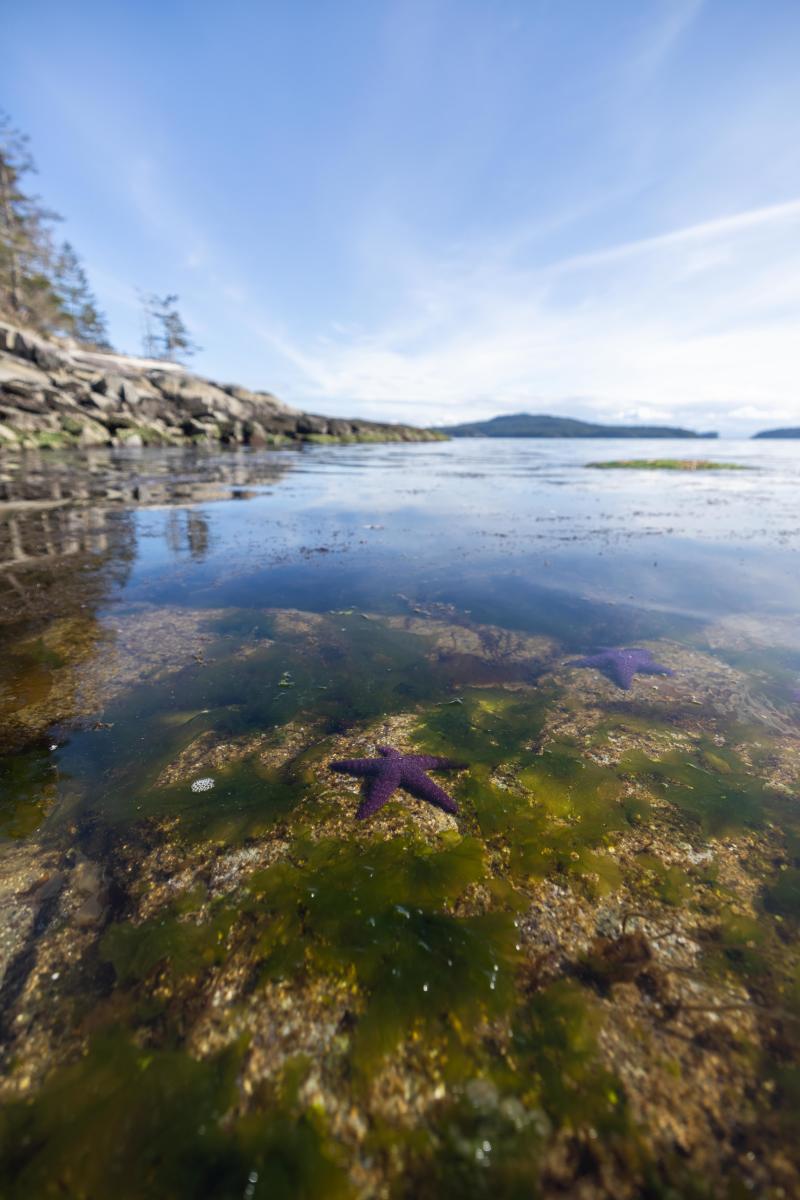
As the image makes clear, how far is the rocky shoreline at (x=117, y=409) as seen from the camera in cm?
3838

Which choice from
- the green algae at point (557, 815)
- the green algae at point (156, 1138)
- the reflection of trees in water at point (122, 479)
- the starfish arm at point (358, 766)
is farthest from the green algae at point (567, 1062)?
the reflection of trees in water at point (122, 479)

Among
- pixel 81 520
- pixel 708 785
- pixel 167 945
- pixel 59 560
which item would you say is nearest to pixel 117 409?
pixel 81 520

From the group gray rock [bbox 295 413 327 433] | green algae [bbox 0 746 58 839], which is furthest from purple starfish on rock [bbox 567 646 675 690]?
gray rock [bbox 295 413 327 433]

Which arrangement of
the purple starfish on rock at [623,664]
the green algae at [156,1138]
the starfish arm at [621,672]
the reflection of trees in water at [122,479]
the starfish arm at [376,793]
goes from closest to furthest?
the green algae at [156,1138], the starfish arm at [376,793], the starfish arm at [621,672], the purple starfish on rock at [623,664], the reflection of trees in water at [122,479]

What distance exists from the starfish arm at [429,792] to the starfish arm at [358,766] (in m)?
0.30

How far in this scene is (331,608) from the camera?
8258 mm

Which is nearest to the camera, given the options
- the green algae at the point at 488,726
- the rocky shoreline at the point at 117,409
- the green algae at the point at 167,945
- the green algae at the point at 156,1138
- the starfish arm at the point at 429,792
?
the green algae at the point at 156,1138

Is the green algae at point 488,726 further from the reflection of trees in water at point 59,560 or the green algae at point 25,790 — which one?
the reflection of trees in water at point 59,560

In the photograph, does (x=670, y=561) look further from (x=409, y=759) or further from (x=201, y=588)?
(x=201, y=588)

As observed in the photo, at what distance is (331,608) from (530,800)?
5147mm

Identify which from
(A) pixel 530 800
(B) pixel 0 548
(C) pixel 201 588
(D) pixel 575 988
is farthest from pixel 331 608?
(B) pixel 0 548

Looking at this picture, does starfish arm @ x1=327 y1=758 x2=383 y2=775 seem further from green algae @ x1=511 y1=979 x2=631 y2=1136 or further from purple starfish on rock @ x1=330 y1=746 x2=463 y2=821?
green algae @ x1=511 y1=979 x2=631 y2=1136

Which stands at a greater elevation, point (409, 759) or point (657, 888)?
point (409, 759)

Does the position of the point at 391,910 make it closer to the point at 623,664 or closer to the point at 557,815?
the point at 557,815
